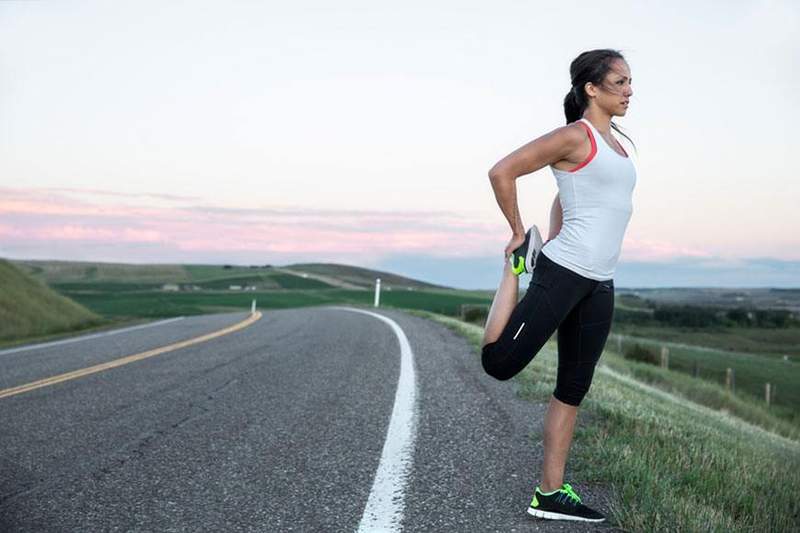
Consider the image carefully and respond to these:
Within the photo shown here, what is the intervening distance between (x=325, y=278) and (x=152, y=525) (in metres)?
102

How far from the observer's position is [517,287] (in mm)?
3342

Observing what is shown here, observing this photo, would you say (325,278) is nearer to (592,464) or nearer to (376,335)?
(376,335)

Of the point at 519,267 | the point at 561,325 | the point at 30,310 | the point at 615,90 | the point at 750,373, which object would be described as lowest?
the point at 750,373

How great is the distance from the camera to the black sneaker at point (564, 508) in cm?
343

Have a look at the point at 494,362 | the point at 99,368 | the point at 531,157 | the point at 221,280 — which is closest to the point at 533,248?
the point at 531,157

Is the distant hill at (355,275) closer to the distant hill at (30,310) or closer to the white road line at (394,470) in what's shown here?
the distant hill at (30,310)

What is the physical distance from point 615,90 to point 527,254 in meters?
0.85

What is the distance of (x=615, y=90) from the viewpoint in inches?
133

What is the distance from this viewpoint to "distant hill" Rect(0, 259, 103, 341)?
70.1 ft

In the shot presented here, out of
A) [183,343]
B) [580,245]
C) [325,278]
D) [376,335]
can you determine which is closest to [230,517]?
[580,245]

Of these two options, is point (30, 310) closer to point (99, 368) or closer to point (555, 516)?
point (99, 368)

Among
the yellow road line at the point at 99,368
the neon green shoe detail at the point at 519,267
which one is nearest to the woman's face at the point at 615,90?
the neon green shoe detail at the point at 519,267

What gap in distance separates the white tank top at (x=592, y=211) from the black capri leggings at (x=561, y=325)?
2.5 inches

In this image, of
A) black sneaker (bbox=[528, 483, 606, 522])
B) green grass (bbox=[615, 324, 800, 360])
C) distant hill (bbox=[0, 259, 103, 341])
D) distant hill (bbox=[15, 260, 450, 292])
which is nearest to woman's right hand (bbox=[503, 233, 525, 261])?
black sneaker (bbox=[528, 483, 606, 522])
